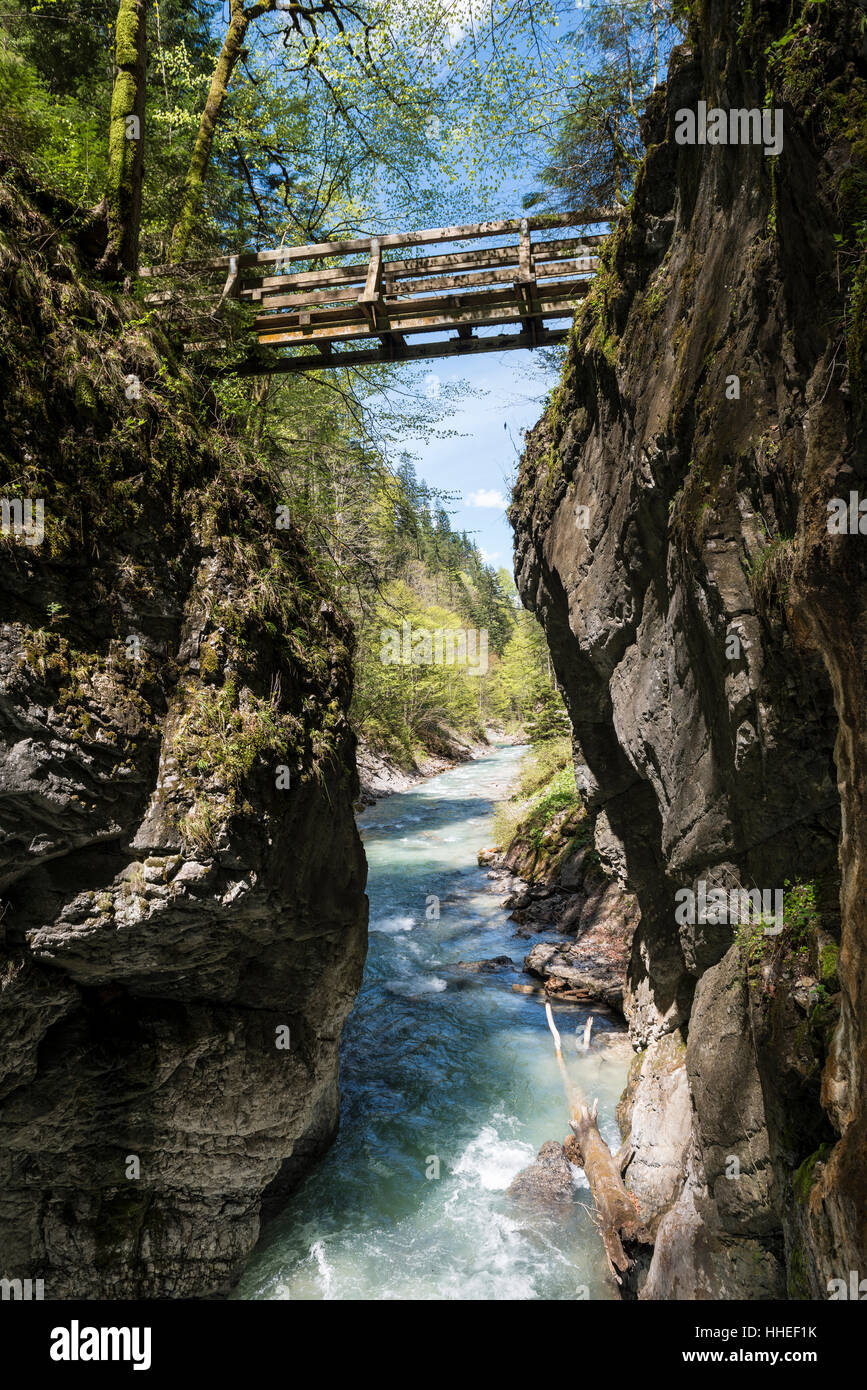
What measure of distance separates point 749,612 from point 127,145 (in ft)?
23.0

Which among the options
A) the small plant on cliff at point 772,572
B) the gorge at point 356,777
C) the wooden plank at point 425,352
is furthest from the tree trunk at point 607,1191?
the wooden plank at point 425,352

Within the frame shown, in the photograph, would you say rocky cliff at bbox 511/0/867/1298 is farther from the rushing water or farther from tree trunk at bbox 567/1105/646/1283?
the rushing water

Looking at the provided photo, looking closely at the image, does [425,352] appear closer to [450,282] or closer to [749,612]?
[450,282]

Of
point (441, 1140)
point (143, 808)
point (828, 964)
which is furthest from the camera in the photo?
point (441, 1140)

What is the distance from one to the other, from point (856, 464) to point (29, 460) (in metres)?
5.07

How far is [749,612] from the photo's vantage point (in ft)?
13.8

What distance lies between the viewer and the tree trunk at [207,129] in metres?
7.85

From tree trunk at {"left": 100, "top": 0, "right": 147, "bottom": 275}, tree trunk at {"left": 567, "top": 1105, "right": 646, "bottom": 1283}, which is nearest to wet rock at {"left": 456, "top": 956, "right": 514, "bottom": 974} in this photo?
tree trunk at {"left": 567, "top": 1105, "right": 646, "bottom": 1283}

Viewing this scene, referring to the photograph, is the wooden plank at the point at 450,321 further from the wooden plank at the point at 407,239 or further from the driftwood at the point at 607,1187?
the driftwood at the point at 607,1187

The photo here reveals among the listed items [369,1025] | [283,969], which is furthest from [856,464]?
[369,1025]

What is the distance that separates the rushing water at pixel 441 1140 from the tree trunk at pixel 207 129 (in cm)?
1072

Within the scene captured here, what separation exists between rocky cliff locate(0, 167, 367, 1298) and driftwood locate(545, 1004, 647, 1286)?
124 inches

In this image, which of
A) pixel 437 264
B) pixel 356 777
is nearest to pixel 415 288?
pixel 437 264

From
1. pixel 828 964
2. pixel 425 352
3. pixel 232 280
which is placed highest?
pixel 232 280
